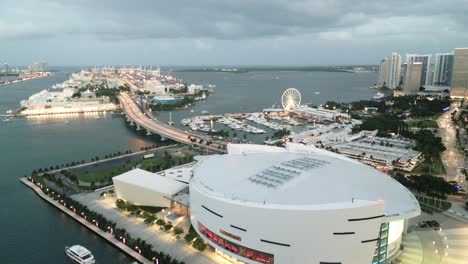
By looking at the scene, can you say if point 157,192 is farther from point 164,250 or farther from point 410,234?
point 410,234

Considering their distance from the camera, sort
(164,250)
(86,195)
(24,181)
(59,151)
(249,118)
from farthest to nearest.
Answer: (249,118)
(59,151)
(24,181)
(86,195)
(164,250)

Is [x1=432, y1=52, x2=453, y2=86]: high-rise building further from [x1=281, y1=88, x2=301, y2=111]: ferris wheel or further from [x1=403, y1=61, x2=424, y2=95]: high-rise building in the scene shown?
[x1=281, y1=88, x2=301, y2=111]: ferris wheel

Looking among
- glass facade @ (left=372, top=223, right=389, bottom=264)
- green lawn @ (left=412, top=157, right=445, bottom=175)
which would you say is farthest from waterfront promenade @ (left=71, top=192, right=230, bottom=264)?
green lawn @ (left=412, top=157, right=445, bottom=175)

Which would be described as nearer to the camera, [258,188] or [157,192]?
[258,188]

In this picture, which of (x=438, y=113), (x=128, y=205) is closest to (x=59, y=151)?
(x=128, y=205)

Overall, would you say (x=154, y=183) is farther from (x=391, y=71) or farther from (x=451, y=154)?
(x=391, y=71)

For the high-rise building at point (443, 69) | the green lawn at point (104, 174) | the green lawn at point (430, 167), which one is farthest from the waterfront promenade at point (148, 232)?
the high-rise building at point (443, 69)

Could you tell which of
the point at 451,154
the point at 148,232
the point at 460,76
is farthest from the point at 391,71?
the point at 148,232

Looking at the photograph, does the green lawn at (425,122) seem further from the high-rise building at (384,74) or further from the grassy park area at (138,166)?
the high-rise building at (384,74)
